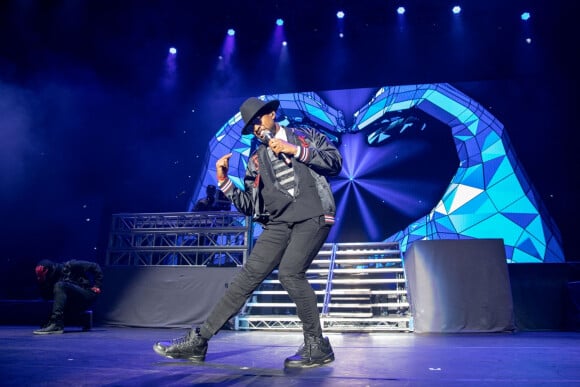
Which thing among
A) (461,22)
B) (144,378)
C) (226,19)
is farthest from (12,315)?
(461,22)

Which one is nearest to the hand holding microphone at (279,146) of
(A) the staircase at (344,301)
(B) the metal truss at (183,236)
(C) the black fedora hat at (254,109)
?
(C) the black fedora hat at (254,109)

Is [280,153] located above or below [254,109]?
below

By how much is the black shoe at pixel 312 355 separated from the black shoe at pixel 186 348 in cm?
55

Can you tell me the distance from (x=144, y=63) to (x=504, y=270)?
9205mm

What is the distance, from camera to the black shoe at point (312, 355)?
7.68ft

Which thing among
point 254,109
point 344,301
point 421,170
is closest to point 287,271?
point 254,109

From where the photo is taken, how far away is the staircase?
17.4 feet

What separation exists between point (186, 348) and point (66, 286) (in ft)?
11.7

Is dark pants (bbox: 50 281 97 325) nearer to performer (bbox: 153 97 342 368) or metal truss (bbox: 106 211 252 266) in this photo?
metal truss (bbox: 106 211 252 266)

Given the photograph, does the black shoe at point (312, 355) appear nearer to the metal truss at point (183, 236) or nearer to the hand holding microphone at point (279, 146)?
the hand holding microphone at point (279, 146)

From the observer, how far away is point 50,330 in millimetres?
4703

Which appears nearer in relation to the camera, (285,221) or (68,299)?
(285,221)

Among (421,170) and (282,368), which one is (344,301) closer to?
(421,170)

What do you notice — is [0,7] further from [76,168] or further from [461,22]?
[461,22]
